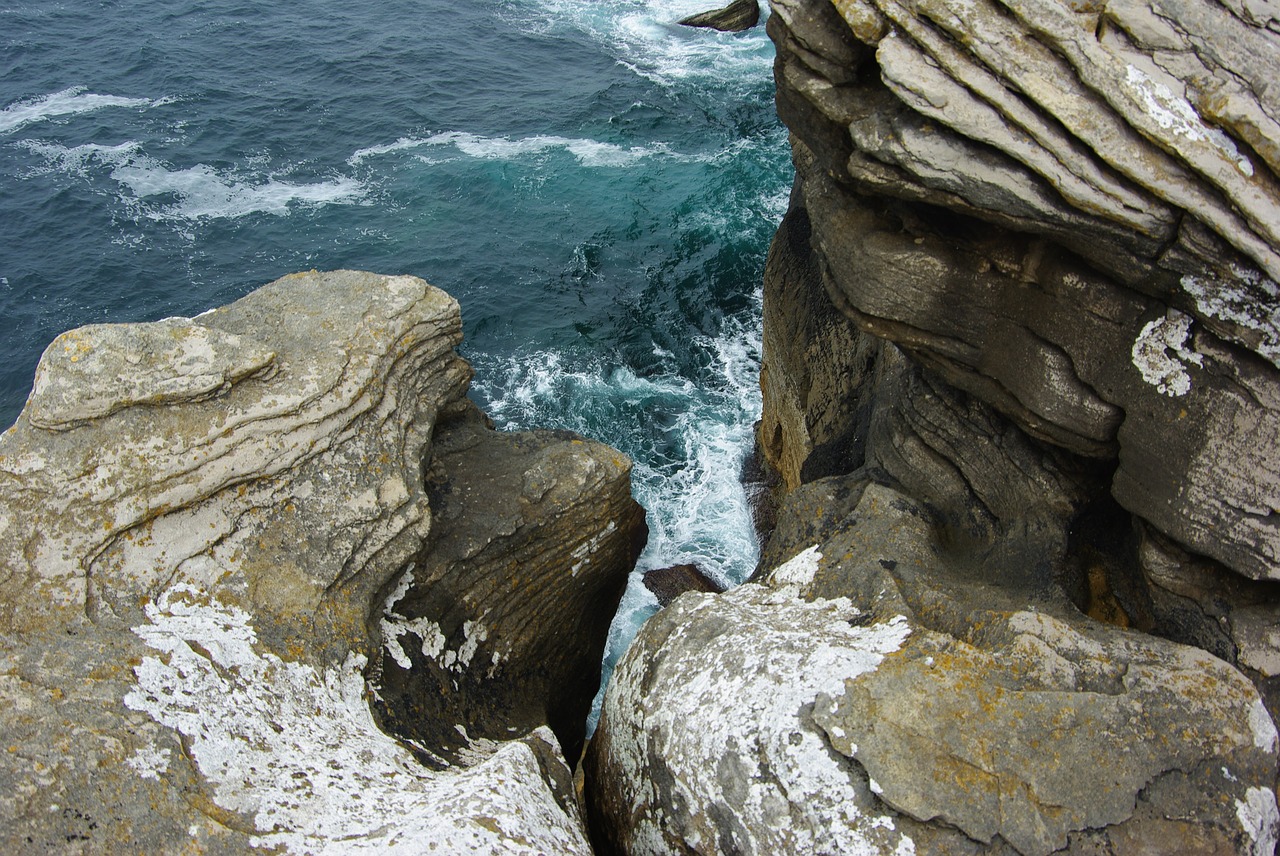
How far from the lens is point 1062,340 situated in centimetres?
1116

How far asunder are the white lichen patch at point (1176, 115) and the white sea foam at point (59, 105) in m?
39.5

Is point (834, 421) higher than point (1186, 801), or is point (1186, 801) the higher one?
point (1186, 801)

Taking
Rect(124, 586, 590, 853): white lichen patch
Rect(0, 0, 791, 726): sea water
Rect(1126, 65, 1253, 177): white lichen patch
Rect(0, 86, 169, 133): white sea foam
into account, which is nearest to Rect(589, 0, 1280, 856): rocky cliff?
Rect(1126, 65, 1253, 177): white lichen patch

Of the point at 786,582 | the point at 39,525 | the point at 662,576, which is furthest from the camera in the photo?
the point at 662,576

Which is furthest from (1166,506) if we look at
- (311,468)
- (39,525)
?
(39,525)

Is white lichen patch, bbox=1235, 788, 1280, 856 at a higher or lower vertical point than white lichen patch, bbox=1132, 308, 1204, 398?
lower

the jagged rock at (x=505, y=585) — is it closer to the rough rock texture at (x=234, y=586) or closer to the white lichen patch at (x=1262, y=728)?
the rough rock texture at (x=234, y=586)

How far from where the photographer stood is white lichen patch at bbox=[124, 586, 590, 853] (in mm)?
8117

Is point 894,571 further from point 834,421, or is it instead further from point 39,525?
point 39,525

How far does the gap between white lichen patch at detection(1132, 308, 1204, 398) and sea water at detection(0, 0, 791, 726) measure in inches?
516

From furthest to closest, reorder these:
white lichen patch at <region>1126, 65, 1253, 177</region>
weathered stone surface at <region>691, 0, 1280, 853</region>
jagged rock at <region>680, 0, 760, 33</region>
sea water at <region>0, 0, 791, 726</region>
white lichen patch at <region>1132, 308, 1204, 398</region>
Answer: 1. jagged rock at <region>680, 0, 760, 33</region>
2. sea water at <region>0, 0, 791, 726</region>
3. white lichen patch at <region>1132, 308, 1204, 398</region>
4. white lichen patch at <region>1126, 65, 1253, 177</region>
5. weathered stone surface at <region>691, 0, 1280, 853</region>

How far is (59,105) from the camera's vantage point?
37156mm

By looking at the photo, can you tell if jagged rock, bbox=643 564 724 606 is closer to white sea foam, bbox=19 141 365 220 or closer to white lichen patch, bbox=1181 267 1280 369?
white lichen patch, bbox=1181 267 1280 369

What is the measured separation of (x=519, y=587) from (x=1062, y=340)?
333 inches
